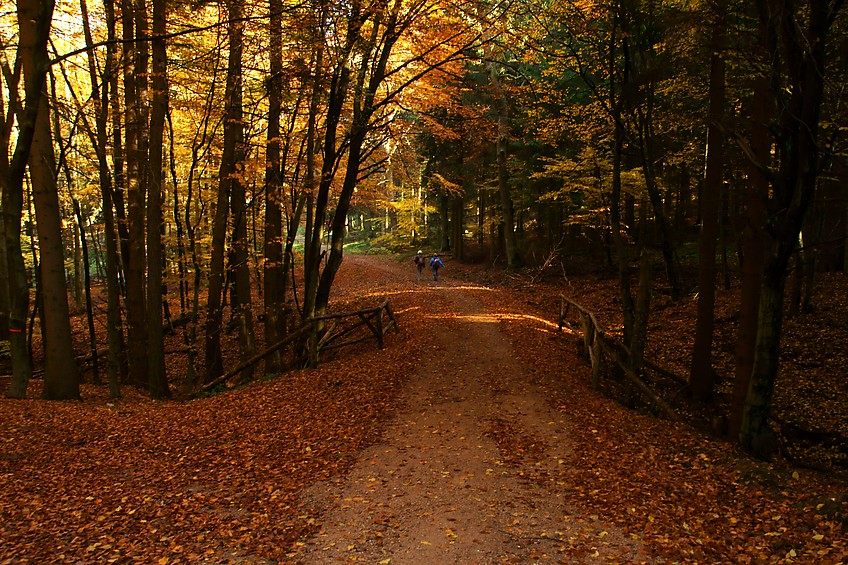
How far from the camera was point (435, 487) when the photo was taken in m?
5.93

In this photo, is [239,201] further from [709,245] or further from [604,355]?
[709,245]

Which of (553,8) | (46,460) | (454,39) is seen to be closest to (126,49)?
(454,39)

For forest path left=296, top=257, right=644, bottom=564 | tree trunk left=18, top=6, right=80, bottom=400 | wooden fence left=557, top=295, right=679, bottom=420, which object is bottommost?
forest path left=296, top=257, right=644, bottom=564

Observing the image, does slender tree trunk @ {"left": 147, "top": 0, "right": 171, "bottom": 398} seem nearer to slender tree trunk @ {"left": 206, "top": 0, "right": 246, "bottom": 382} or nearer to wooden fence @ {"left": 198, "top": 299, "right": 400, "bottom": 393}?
slender tree trunk @ {"left": 206, "top": 0, "right": 246, "bottom": 382}

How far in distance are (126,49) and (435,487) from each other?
10249mm

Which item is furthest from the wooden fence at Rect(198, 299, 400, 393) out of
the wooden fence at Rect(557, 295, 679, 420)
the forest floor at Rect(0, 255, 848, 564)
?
the wooden fence at Rect(557, 295, 679, 420)

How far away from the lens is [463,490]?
19.1 feet

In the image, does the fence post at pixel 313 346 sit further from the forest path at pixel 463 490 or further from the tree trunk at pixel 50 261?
the tree trunk at pixel 50 261

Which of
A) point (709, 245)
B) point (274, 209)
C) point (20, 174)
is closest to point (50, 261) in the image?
point (20, 174)

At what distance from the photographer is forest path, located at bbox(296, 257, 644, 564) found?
467cm

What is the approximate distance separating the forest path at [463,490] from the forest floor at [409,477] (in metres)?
0.02

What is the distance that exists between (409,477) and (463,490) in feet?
2.51

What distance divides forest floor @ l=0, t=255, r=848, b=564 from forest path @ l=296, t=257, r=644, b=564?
0.08 ft

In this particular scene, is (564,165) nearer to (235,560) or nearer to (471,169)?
(471,169)
